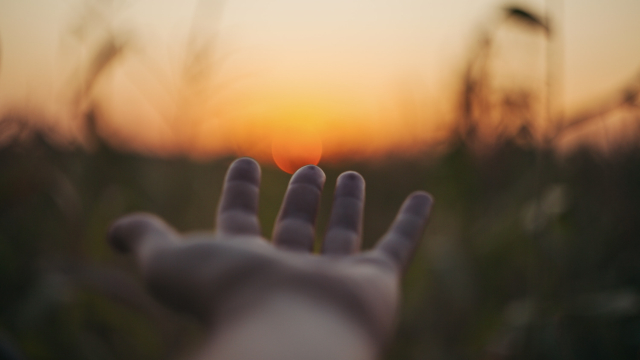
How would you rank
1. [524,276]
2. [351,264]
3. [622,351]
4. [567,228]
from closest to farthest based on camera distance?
1. [351,264]
2. [567,228]
3. [622,351]
4. [524,276]

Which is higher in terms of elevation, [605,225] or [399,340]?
[605,225]

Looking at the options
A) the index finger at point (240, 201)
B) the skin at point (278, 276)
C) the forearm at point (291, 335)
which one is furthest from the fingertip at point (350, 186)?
Answer: the forearm at point (291, 335)

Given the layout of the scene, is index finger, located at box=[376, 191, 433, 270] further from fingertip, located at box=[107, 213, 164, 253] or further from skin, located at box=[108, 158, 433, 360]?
fingertip, located at box=[107, 213, 164, 253]

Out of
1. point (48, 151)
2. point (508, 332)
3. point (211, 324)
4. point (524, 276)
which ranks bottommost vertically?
point (211, 324)

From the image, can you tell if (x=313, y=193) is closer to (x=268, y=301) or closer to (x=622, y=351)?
(x=268, y=301)

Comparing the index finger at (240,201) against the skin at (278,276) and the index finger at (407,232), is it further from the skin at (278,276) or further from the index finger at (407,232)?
the index finger at (407,232)

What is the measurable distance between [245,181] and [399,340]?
828mm

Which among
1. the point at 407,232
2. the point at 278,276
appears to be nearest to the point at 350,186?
the point at 407,232

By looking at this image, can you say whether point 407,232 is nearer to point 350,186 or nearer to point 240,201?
point 350,186

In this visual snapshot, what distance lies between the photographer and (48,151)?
1.36 metres

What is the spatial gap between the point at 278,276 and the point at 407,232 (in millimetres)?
245

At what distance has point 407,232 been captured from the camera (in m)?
0.62

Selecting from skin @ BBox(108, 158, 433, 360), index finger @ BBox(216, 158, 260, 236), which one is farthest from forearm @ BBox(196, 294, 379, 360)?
index finger @ BBox(216, 158, 260, 236)

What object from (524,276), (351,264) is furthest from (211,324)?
(524,276)
